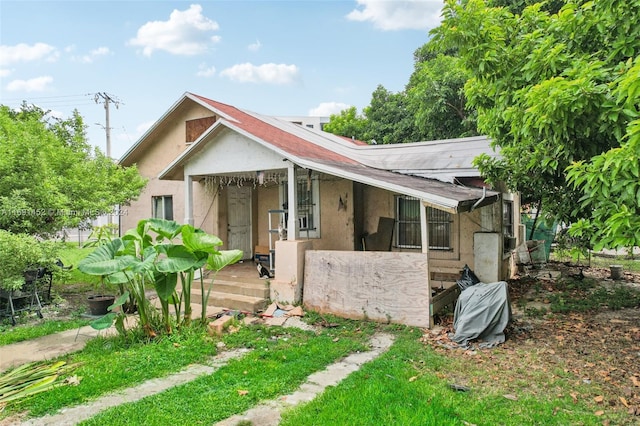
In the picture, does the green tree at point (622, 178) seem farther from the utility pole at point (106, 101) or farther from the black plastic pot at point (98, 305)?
the utility pole at point (106, 101)

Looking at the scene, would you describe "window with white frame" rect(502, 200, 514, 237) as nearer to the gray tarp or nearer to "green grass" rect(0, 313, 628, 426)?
the gray tarp

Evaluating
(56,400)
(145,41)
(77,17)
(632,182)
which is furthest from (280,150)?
(145,41)

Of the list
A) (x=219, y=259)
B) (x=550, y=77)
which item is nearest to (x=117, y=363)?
(x=219, y=259)

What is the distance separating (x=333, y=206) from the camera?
10445 millimetres

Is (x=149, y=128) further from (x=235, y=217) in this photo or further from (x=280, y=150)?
(x=280, y=150)

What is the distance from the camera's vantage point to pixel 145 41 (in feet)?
49.2

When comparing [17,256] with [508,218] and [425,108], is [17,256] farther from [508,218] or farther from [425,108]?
[425,108]

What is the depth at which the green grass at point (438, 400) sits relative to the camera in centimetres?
378

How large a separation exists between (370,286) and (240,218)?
598 centimetres

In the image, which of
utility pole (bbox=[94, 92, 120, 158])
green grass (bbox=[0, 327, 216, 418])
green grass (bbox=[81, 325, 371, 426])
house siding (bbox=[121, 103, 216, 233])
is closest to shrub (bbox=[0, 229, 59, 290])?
green grass (bbox=[0, 327, 216, 418])

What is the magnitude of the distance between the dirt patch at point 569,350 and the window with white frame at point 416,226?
2.20 m

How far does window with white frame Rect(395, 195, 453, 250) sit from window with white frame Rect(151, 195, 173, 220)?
25.0ft

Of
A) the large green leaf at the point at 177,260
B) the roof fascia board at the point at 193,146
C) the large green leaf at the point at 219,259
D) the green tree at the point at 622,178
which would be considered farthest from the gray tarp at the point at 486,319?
the roof fascia board at the point at 193,146

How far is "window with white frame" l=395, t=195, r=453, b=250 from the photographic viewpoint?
10133 millimetres
